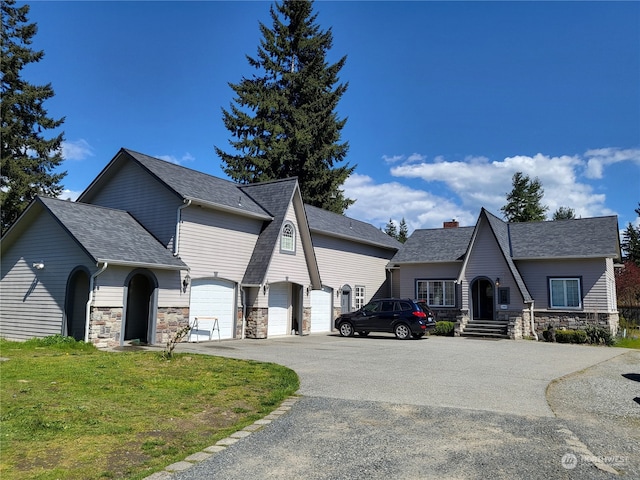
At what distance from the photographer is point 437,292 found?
27016 mm

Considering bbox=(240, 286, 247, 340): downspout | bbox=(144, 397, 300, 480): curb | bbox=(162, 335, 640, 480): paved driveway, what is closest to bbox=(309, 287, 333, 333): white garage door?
bbox=(240, 286, 247, 340): downspout

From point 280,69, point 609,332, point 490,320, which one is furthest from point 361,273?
point 280,69

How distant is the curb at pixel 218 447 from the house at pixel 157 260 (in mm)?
9346

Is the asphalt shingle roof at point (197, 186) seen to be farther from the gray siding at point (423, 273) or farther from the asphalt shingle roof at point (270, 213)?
the gray siding at point (423, 273)

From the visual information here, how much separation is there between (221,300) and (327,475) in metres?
15.3

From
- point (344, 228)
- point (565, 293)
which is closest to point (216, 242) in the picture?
point (344, 228)

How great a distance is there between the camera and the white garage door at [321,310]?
24656mm

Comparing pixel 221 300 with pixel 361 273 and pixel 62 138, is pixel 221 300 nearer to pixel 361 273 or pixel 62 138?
pixel 361 273

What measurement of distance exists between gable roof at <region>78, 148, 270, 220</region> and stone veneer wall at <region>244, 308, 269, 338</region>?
4141 millimetres

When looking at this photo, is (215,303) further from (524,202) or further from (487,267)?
(524,202)

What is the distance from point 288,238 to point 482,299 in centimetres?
1118

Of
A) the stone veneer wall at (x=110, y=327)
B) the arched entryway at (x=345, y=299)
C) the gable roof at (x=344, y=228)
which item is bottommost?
the stone veneer wall at (x=110, y=327)

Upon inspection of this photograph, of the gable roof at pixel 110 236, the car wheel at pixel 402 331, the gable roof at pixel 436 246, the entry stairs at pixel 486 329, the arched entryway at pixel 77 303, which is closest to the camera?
the gable roof at pixel 110 236

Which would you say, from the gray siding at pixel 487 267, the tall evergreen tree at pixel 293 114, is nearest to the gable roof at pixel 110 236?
the gray siding at pixel 487 267
